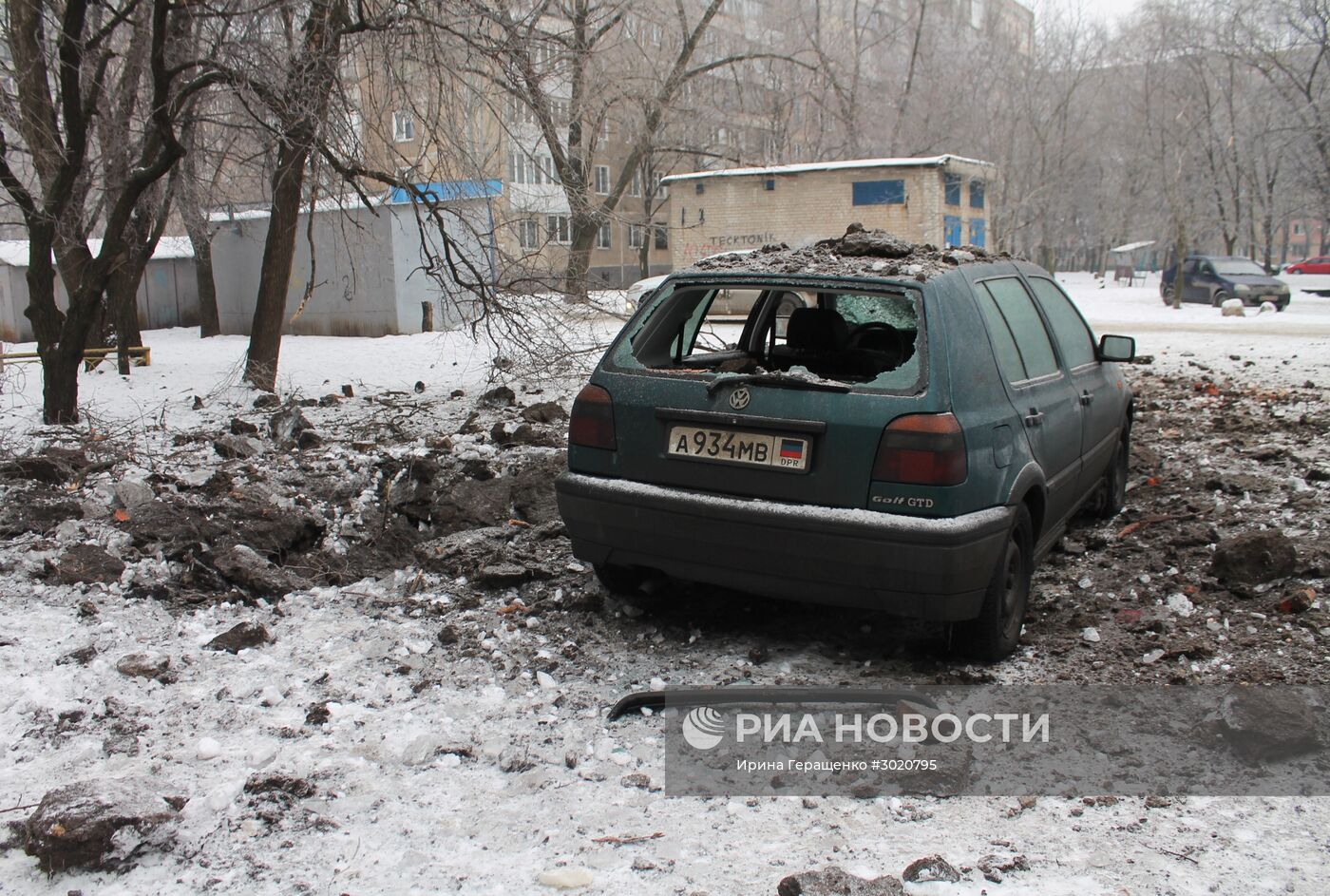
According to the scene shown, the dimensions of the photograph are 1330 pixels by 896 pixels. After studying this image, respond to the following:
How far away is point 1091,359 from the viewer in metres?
5.60

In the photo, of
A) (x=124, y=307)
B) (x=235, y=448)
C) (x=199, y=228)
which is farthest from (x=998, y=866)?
(x=199, y=228)

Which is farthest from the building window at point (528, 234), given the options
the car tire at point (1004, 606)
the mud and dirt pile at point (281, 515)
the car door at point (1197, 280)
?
the car door at point (1197, 280)

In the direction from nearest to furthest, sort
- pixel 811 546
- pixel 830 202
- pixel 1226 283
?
pixel 811 546, pixel 830 202, pixel 1226 283

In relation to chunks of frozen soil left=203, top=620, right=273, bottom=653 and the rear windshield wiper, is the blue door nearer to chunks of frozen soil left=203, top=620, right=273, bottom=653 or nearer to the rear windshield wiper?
the rear windshield wiper

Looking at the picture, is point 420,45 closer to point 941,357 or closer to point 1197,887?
point 941,357

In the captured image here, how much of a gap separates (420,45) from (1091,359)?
548 centimetres

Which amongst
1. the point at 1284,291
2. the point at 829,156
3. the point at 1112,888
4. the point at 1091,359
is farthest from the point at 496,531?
the point at 829,156

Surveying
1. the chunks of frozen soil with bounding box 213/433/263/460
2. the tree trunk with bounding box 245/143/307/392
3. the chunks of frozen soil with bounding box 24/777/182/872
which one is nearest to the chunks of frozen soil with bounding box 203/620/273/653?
the chunks of frozen soil with bounding box 24/777/182/872

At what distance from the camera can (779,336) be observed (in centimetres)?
543

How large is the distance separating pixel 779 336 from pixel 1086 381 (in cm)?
152

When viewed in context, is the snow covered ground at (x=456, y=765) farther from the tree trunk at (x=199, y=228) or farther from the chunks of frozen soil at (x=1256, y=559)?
the tree trunk at (x=199, y=228)

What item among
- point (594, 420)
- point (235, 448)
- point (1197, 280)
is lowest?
point (235, 448)

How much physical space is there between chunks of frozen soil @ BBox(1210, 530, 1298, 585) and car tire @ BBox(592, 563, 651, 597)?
2578 millimetres

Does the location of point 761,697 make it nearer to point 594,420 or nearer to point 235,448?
point 594,420
